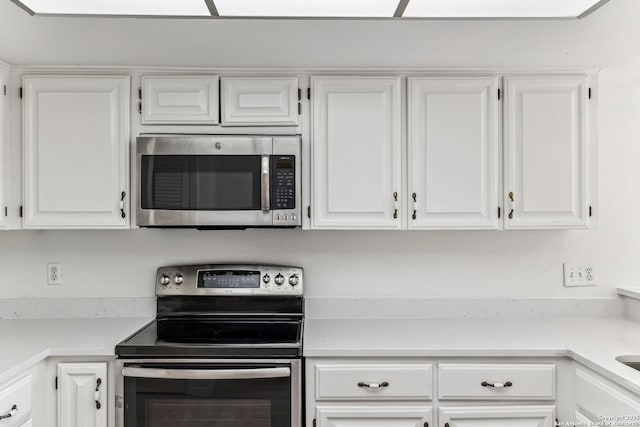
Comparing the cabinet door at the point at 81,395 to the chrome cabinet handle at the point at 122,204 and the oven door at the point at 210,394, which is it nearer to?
the oven door at the point at 210,394

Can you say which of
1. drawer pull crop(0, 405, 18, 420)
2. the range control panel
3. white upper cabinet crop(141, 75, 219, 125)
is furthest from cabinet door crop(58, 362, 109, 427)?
white upper cabinet crop(141, 75, 219, 125)

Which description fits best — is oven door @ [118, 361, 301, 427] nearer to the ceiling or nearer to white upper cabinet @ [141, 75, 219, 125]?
white upper cabinet @ [141, 75, 219, 125]

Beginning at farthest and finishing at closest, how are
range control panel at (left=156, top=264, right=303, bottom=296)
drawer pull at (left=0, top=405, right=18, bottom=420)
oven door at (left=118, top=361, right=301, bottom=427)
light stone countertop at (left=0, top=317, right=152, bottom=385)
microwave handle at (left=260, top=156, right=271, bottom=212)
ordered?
range control panel at (left=156, top=264, right=303, bottom=296), microwave handle at (left=260, top=156, right=271, bottom=212), oven door at (left=118, top=361, right=301, bottom=427), light stone countertop at (left=0, top=317, right=152, bottom=385), drawer pull at (left=0, top=405, right=18, bottom=420)

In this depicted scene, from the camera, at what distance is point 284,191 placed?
2221 millimetres


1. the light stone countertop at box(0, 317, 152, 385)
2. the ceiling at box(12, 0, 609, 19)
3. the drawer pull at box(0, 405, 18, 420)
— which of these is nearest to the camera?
the ceiling at box(12, 0, 609, 19)

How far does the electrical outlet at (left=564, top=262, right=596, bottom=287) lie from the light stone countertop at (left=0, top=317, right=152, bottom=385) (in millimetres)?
2086

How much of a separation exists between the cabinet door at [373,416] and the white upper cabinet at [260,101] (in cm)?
122

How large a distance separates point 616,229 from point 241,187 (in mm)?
1878

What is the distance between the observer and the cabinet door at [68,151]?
88.8 inches

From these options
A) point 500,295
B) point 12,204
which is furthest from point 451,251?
point 12,204

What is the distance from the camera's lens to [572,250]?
2578mm

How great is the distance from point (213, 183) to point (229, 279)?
518 mm

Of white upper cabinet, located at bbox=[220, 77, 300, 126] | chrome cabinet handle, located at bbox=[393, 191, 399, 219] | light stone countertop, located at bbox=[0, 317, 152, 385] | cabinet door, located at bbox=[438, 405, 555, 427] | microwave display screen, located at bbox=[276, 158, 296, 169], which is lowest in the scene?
cabinet door, located at bbox=[438, 405, 555, 427]

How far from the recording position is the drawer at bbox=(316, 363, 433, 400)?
78.0 inches
